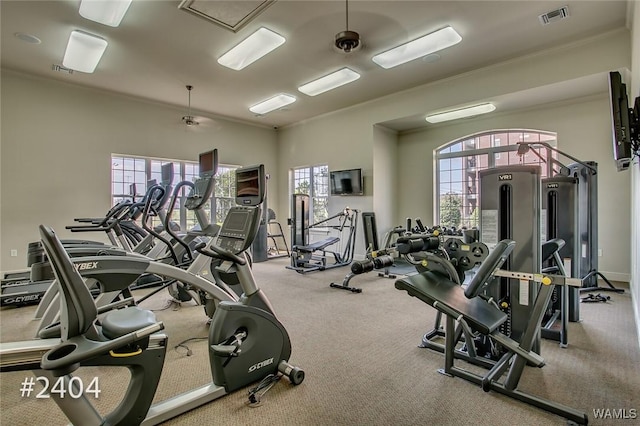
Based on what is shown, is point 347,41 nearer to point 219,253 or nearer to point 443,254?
point 443,254

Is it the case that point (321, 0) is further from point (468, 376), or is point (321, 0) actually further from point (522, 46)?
point (468, 376)

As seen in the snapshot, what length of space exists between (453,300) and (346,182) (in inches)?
214

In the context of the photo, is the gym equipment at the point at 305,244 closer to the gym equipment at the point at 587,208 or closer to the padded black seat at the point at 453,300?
the gym equipment at the point at 587,208

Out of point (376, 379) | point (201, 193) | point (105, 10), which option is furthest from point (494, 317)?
point (105, 10)

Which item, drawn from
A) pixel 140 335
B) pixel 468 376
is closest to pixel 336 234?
pixel 468 376

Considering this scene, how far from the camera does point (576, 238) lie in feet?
10.4

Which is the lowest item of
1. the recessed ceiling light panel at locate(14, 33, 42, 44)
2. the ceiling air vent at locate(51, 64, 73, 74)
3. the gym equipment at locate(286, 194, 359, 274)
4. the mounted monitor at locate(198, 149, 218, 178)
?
the gym equipment at locate(286, 194, 359, 274)

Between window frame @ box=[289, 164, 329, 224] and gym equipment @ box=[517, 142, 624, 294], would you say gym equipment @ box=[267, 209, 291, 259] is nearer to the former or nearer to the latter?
window frame @ box=[289, 164, 329, 224]

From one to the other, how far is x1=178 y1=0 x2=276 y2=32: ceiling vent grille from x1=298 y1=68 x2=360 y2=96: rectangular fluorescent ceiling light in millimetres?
2072

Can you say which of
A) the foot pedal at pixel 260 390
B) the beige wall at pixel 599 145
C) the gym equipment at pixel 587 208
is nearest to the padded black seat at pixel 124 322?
the foot pedal at pixel 260 390

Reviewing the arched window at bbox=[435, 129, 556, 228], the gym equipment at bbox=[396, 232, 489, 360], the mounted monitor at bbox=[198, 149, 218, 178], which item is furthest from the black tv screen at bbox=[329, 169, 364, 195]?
the gym equipment at bbox=[396, 232, 489, 360]

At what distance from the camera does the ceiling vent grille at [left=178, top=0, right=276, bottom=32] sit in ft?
11.0

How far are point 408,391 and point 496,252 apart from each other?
1.07 m

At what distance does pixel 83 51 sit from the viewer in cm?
452
